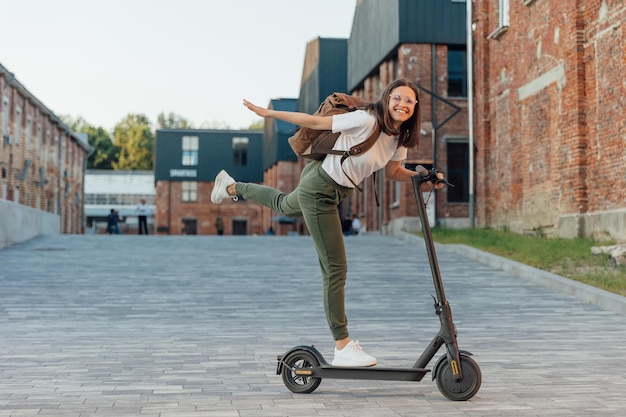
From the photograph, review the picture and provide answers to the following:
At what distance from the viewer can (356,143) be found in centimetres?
496

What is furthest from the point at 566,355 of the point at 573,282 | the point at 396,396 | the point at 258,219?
the point at 258,219

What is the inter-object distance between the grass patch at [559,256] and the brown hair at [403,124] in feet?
22.8

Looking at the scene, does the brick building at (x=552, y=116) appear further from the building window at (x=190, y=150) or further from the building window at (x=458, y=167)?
the building window at (x=190, y=150)

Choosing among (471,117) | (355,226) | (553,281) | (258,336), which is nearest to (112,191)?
(355,226)

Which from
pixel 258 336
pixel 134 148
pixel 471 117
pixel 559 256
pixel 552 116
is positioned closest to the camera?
pixel 258 336

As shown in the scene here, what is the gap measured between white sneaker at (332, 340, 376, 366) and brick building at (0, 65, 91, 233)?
110 feet

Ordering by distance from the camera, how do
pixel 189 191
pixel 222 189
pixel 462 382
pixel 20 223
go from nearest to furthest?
pixel 462 382 → pixel 222 189 → pixel 20 223 → pixel 189 191

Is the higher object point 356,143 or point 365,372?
point 356,143

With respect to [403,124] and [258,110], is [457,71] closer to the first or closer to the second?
[403,124]

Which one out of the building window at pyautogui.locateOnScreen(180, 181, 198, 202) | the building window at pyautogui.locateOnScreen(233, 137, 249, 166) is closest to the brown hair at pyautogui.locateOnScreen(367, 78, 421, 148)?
the building window at pyautogui.locateOnScreen(180, 181, 198, 202)

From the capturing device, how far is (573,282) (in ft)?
40.0

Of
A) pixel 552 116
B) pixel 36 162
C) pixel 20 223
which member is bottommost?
pixel 20 223

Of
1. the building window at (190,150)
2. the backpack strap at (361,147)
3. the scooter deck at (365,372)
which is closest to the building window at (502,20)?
the backpack strap at (361,147)

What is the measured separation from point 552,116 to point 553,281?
312 inches
